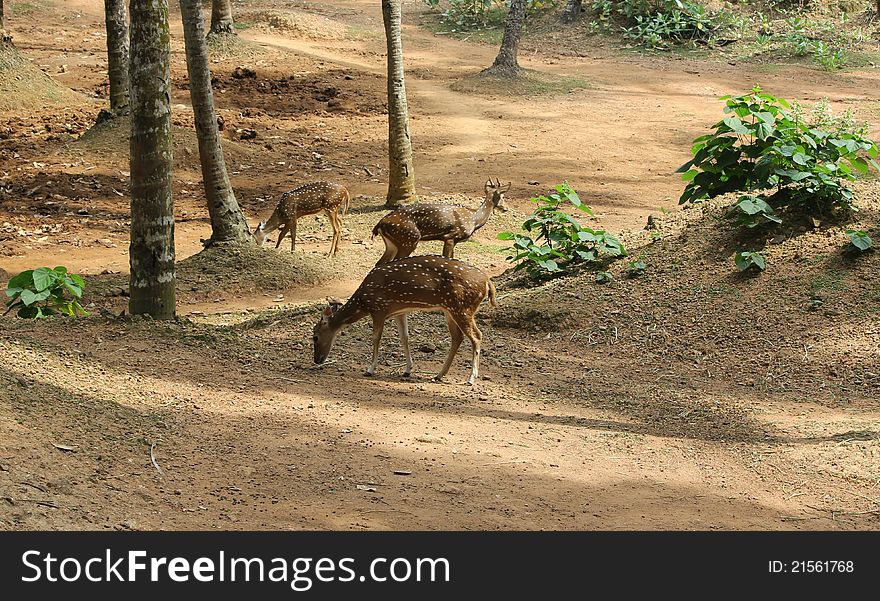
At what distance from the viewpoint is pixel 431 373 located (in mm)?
9469

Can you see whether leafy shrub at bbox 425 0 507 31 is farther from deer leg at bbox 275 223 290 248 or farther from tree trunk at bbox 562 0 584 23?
deer leg at bbox 275 223 290 248

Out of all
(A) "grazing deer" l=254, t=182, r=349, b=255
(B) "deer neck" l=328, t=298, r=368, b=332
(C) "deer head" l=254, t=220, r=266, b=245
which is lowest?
(C) "deer head" l=254, t=220, r=266, b=245

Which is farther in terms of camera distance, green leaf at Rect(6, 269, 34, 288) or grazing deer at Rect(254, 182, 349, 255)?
grazing deer at Rect(254, 182, 349, 255)

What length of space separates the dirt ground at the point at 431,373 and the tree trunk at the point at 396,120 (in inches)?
25.7

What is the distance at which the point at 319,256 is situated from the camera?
14.0 m

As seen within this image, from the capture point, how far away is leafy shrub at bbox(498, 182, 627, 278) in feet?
39.2

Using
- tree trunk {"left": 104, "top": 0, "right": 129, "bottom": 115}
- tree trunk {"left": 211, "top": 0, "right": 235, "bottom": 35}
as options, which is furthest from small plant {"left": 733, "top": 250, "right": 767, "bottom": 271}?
tree trunk {"left": 211, "top": 0, "right": 235, "bottom": 35}

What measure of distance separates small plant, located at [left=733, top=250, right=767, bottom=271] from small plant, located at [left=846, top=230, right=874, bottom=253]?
830 millimetres

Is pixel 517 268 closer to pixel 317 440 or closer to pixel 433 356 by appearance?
pixel 433 356

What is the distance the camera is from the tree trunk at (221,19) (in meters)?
27.3

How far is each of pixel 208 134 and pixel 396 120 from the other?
3.80 metres

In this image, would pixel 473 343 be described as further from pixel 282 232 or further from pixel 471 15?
pixel 471 15

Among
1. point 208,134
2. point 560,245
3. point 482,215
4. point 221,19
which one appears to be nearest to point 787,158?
point 560,245

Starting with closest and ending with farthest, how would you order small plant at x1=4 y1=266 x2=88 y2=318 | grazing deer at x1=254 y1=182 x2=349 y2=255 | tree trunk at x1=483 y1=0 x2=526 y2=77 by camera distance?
small plant at x1=4 y1=266 x2=88 y2=318 < grazing deer at x1=254 y1=182 x2=349 y2=255 < tree trunk at x1=483 y1=0 x2=526 y2=77
